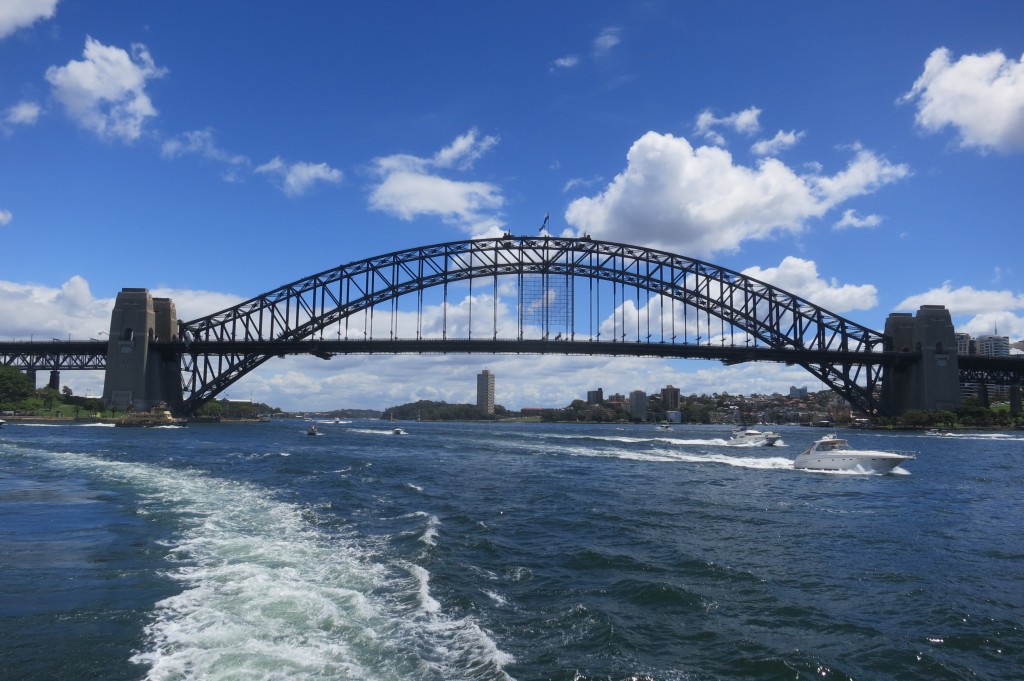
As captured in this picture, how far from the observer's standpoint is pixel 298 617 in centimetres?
1084

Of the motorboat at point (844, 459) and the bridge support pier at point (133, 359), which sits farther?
the bridge support pier at point (133, 359)

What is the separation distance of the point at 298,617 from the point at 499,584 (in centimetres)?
391

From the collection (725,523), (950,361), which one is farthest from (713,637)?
(950,361)

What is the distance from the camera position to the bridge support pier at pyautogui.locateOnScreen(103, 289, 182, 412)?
91.9 metres

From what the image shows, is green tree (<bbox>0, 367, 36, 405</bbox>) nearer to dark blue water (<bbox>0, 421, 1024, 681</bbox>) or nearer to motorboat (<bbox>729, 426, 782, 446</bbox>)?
dark blue water (<bbox>0, 421, 1024, 681</bbox>)

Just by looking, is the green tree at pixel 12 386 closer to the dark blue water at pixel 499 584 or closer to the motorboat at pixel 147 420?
the motorboat at pixel 147 420

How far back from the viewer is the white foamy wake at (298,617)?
29.2 ft

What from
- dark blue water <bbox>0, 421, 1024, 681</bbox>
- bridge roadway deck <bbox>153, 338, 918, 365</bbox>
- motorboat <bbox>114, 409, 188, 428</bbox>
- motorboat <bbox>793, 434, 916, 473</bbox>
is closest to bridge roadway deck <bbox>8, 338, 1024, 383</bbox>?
bridge roadway deck <bbox>153, 338, 918, 365</bbox>

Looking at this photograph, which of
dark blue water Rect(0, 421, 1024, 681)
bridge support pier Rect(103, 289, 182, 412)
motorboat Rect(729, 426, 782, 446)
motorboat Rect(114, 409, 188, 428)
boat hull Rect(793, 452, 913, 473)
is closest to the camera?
dark blue water Rect(0, 421, 1024, 681)

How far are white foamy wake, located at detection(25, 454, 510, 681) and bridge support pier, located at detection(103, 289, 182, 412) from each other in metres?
85.2

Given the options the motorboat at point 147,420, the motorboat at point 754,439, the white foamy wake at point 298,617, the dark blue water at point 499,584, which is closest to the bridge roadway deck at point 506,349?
the motorboat at point 147,420

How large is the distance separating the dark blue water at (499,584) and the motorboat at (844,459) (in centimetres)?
1028

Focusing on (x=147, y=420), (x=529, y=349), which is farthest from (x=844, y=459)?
(x=147, y=420)

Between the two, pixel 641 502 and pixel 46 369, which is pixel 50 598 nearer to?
pixel 641 502
